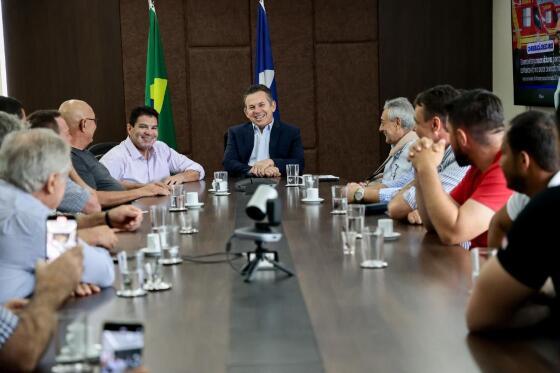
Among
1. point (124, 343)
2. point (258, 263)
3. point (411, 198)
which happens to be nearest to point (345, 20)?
point (411, 198)

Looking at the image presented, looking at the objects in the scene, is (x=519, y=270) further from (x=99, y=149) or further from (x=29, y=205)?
(x=99, y=149)

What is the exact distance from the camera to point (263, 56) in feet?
26.4

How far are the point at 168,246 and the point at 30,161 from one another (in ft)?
2.02

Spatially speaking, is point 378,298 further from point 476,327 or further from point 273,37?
point 273,37

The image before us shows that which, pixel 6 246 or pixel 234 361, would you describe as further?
pixel 6 246

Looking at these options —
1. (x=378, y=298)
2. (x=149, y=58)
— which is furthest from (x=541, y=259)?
(x=149, y=58)

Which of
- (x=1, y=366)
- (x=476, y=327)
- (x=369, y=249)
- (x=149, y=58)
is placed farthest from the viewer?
(x=149, y=58)

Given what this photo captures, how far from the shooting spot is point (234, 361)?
6.15 ft

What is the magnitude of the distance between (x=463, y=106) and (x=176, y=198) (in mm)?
1656

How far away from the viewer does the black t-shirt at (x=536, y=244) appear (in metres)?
1.93

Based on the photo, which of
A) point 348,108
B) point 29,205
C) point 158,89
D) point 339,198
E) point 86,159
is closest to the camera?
point 29,205

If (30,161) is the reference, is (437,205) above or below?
below

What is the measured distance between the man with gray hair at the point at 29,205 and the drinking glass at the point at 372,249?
819 millimetres

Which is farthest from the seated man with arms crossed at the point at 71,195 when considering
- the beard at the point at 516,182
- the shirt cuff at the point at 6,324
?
the beard at the point at 516,182
